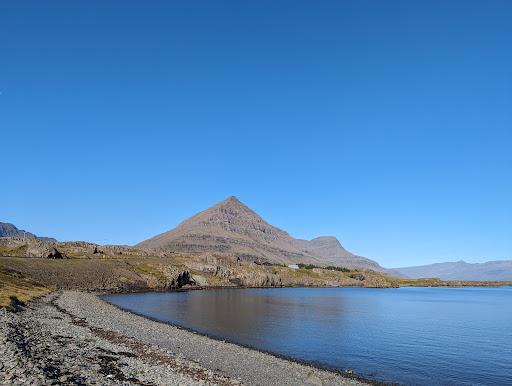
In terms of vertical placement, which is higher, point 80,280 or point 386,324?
point 80,280

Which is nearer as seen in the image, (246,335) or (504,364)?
(504,364)

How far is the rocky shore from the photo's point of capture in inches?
1010

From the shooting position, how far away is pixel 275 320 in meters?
83.0

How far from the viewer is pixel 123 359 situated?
34.4 metres

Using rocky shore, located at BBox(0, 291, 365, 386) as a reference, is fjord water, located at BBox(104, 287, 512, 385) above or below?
below

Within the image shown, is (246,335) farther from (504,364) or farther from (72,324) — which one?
(504,364)

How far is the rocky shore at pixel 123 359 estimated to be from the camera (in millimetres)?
25661

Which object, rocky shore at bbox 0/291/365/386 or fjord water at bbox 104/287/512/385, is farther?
fjord water at bbox 104/287/512/385

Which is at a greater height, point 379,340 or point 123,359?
point 123,359

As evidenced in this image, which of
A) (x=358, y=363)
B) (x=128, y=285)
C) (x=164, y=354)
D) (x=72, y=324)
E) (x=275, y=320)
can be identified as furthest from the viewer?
(x=128, y=285)

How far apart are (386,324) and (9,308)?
68.5m

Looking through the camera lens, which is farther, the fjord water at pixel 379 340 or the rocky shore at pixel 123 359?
the fjord water at pixel 379 340

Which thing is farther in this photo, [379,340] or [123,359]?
[379,340]

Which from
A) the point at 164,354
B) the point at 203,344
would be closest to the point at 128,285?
the point at 203,344
